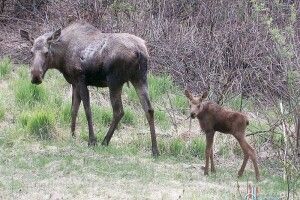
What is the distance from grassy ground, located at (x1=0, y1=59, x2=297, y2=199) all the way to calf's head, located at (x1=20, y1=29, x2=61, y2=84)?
2.92 feet

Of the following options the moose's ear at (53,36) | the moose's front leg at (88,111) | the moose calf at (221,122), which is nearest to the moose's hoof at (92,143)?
the moose's front leg at (88,111)

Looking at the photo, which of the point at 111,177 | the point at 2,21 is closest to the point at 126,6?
the point at 2,21

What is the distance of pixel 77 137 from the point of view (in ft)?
36.4

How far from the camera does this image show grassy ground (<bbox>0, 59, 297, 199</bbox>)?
834 centimetres

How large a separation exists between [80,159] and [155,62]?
5.00 metres

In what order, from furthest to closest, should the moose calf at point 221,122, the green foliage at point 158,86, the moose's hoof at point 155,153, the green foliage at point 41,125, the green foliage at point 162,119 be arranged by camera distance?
the green foliage at point 158,86 < the green foliage at point 162,119 < the green foliage at point 41,125 < the moose's hoof at point 155,153 < the moose calf at point 221,122

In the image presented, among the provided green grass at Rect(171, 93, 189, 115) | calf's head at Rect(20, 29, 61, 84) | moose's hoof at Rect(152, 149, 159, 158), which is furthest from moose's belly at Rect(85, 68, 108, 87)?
green grass at Rect(171, 93, 189, 115)

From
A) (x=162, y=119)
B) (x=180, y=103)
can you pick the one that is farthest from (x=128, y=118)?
(x=180, y=103)

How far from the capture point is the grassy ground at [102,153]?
834 cm

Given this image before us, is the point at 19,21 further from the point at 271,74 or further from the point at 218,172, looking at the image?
the point at 218,172

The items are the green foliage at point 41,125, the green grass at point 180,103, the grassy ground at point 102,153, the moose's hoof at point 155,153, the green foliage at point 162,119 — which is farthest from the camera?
the green grass at point 180,103

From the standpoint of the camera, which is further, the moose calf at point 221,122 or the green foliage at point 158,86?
the green foliage at point 158,86

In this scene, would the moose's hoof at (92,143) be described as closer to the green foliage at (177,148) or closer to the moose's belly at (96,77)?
the moose's belly at (96,77)

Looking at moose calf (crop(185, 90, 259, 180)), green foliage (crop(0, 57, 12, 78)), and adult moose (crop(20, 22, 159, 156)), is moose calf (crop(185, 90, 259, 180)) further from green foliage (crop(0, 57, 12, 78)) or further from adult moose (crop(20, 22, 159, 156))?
green foliage (crop(0, 57, 12, 78))
